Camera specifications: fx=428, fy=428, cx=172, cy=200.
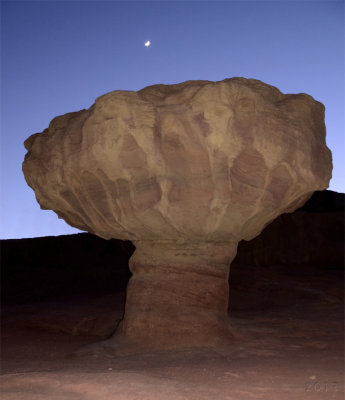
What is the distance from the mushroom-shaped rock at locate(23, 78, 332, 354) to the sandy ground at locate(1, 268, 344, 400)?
0.81 metres

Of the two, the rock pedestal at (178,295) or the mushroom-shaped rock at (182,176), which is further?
the rock pedestal at (178,295)

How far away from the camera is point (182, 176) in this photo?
19.3 feet

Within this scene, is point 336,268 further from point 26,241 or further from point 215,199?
point 26,241

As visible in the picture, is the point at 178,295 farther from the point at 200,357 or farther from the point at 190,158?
the point at 190,158

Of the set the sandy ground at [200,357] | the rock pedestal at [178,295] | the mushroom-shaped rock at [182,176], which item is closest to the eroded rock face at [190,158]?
the mushroom-shaped rock at [182,176]

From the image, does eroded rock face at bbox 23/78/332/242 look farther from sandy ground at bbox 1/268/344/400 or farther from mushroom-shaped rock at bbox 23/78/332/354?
sandy ground at bbox 1/268/344/400

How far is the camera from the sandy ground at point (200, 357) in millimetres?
3428

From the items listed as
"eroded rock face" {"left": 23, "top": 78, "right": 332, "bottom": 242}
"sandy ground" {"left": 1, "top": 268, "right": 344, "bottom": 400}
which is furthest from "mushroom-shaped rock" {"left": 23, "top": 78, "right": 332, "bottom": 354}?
"sandy ground" {"left": 1, "top": 268, "right": 344, "bottom": 400}

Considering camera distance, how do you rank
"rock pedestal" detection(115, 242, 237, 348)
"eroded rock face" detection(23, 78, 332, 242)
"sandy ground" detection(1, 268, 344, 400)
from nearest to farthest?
"sandy ground" detection(1, 268, 344, 400), "eroded rock face" detection(23, 78, 332, 242), "rock pedestal" detection(115, 242, 237, 348)

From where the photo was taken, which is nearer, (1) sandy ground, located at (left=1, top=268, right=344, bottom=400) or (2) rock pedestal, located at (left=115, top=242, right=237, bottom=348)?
(1) sandy ground, located at (left=1, top=268, right=344, bottom=400)

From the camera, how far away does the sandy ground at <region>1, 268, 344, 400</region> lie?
3.43 meters

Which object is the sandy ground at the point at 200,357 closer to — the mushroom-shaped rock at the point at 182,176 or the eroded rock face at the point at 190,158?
the mushroom-shaped rock at the point at 182,176

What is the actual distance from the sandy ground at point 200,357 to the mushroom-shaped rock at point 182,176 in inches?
32.0

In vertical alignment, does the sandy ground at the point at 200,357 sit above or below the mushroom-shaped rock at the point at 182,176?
below
